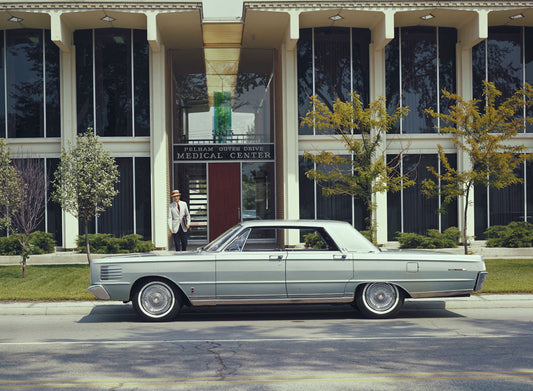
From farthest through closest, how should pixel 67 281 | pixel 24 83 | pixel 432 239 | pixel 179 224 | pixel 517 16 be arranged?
pixel 24 83
pixel 517 16
pixel 432 239
pixel 179 224
pixel 67 281

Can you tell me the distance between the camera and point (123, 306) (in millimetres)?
10938

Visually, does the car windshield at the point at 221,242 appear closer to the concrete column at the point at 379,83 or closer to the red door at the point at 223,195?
the concrete column at the point at 379,83

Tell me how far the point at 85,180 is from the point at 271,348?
9.74m

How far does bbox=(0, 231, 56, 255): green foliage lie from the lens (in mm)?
18750

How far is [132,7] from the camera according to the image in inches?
756

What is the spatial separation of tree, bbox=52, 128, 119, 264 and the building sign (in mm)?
6963

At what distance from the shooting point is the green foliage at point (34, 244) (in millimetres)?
18750

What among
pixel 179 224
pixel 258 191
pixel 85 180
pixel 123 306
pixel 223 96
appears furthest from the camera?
pixel 223 96

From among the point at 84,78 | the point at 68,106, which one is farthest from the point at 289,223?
the point at 84,78

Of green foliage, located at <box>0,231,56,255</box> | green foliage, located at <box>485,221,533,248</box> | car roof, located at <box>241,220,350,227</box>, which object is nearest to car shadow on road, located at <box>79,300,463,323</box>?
car roof, located at <box>241,220,350,227</box>

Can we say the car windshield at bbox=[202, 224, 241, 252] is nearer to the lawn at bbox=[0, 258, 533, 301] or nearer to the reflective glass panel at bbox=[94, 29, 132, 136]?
the lawn at bbox=[0, 258, 533, 301]

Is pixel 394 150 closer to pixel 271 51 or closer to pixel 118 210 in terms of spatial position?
pixel 271 51

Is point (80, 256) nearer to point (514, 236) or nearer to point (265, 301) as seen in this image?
point (265, 301)

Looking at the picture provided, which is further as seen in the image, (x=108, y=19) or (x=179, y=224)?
(x=108, y=19)
